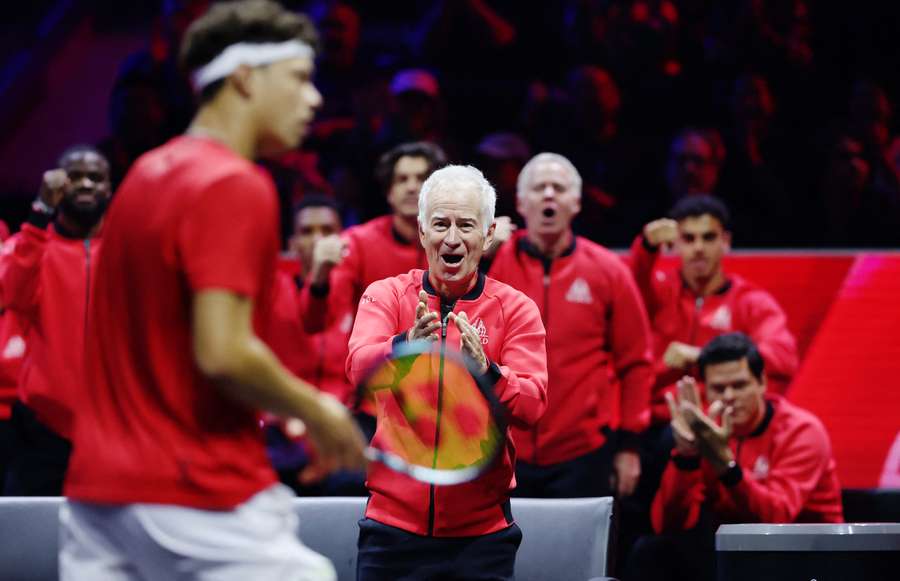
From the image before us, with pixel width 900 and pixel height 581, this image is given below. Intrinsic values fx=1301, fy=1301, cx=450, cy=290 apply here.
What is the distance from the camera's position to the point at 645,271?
584 cm

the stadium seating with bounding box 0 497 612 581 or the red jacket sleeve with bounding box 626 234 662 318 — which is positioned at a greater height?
the red jacket sleeve with bounding box 626 234 662 318

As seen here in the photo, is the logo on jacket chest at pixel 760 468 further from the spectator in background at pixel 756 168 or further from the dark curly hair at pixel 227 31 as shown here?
the dark curly hair at pixel 227 31

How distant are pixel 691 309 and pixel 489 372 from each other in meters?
2.81

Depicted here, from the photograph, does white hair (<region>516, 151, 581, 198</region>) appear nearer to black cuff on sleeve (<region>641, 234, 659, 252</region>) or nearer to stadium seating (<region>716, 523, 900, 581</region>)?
black cuff on sleeve (<region>641, 234, 659, 252</region>)

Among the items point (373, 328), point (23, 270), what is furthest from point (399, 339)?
point (23, 270)

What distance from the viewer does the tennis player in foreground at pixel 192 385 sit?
2238 millimetres

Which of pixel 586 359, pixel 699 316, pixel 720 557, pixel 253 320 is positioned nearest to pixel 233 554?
pixel 253 320

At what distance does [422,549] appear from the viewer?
11.3 ft

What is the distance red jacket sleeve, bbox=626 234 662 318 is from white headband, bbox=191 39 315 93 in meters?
3.49

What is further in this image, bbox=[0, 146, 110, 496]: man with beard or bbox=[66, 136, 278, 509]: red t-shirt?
bbox=[0, 146, 110, 496]: man with beard

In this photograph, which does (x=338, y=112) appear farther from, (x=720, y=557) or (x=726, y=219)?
(x=720, y=557)

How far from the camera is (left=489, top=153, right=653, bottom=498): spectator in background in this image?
527 centimetres

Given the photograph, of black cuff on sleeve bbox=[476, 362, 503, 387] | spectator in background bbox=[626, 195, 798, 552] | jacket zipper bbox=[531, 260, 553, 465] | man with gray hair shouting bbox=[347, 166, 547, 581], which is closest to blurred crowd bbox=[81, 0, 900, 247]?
spectator in background bbox=[626, 195, 798, 552]

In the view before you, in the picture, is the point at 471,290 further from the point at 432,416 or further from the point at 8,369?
the point at 8,369
